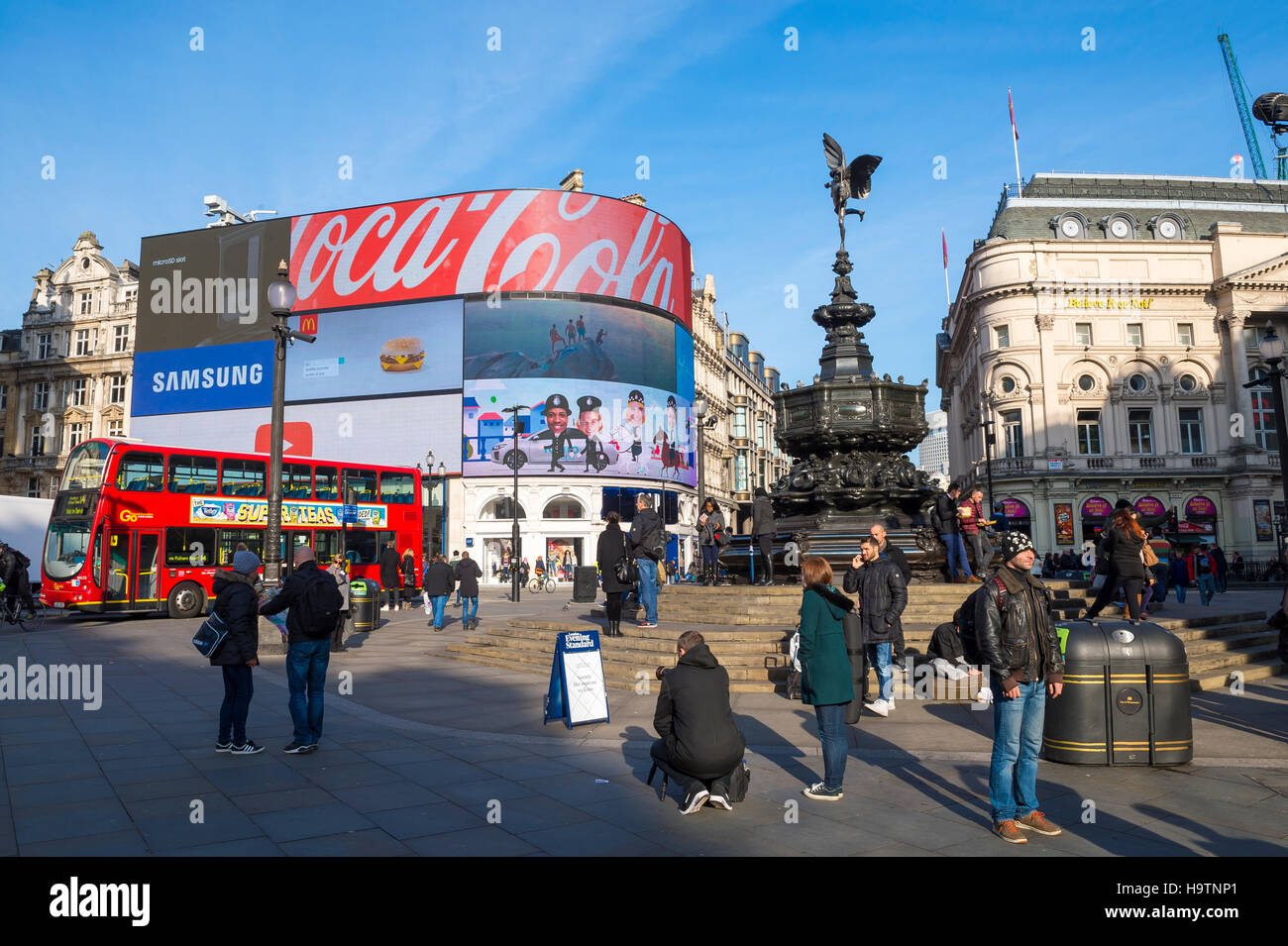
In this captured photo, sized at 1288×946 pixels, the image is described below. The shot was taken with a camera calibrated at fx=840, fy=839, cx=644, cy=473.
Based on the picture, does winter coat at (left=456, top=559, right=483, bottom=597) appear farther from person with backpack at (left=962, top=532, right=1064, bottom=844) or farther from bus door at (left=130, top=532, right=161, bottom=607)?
person with backpack at (left=962, top=532, right=1064, bottom=844)

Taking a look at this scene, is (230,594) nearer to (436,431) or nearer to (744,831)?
(744,831)

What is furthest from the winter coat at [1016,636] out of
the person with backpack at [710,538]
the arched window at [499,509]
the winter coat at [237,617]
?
the arched window at [499,509]

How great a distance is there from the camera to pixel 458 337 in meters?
45.6

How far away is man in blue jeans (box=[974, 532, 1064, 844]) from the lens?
4914mm

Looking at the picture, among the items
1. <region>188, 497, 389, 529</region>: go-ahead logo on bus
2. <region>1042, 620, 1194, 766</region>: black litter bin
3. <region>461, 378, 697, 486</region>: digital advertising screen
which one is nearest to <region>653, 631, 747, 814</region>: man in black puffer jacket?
<region>1042, 620, 1194, 766</region>: black litter bin

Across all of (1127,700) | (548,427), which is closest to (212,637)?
(1127,700)

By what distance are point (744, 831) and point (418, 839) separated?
1.92m

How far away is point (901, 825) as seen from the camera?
5141mm

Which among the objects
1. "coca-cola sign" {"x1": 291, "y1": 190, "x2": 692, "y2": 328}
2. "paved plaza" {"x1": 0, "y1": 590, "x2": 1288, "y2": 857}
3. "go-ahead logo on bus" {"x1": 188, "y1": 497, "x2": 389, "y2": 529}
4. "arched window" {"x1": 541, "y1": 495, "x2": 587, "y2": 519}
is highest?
"coca-cola sign" {"x1": 291, "y1": 190, "x2": 692, "y2": 328}

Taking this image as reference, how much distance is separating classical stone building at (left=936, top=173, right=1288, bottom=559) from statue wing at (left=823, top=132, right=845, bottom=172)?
38.2m

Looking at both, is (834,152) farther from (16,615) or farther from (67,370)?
(67,370)

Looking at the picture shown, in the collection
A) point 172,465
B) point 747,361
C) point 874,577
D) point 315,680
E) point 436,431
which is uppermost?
point 747,361

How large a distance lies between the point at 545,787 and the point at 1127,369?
53176 millimetres
